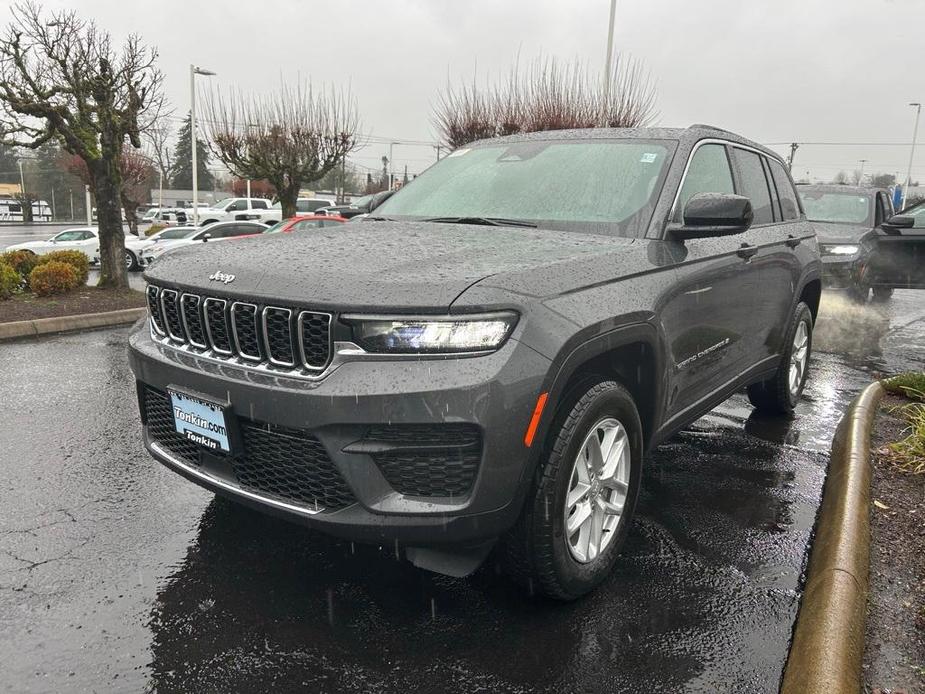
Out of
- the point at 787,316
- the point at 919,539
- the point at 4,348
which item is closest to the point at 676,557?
the point at 919,539

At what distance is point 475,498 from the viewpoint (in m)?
2.23

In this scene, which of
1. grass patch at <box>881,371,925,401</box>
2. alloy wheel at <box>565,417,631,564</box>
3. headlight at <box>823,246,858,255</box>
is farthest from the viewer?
headlight at <box>823,246,858,255</box>

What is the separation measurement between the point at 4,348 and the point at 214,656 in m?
6.69

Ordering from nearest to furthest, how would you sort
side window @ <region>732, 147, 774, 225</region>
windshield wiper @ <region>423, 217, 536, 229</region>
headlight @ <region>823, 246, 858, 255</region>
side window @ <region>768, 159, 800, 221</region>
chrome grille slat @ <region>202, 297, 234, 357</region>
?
chrome grille slat @ <region>202, 297, 234, 357</region>, windshield wiper @ <region>423, 217, 536, 229</region>, side window @ <region>732, 147, 774, 225</region>, side window @ <region>768, 159, 800, 221</region>, headlight @ <region>823, 246, 858, 255</region>

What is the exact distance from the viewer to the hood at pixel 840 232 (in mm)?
9961

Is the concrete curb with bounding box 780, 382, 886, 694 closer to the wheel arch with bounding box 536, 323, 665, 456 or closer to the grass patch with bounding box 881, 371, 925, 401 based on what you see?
the wheel arch with bounding box 536, 323, 665, 456

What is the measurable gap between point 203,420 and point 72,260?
10.4 metres

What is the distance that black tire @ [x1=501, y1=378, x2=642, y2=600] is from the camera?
243 centimetres

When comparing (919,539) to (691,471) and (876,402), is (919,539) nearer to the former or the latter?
(691,471)

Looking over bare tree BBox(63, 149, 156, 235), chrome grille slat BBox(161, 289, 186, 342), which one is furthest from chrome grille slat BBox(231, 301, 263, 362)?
bare tree BBox(63, 149, 156, 235)

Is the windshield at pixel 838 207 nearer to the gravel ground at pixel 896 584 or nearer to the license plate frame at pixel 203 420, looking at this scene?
the gravel ground at pixel 896 584

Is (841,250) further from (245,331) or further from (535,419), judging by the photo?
(245,331)

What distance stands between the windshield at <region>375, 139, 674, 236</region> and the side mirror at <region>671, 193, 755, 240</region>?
17cm

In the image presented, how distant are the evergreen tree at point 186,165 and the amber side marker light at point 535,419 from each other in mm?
75050
